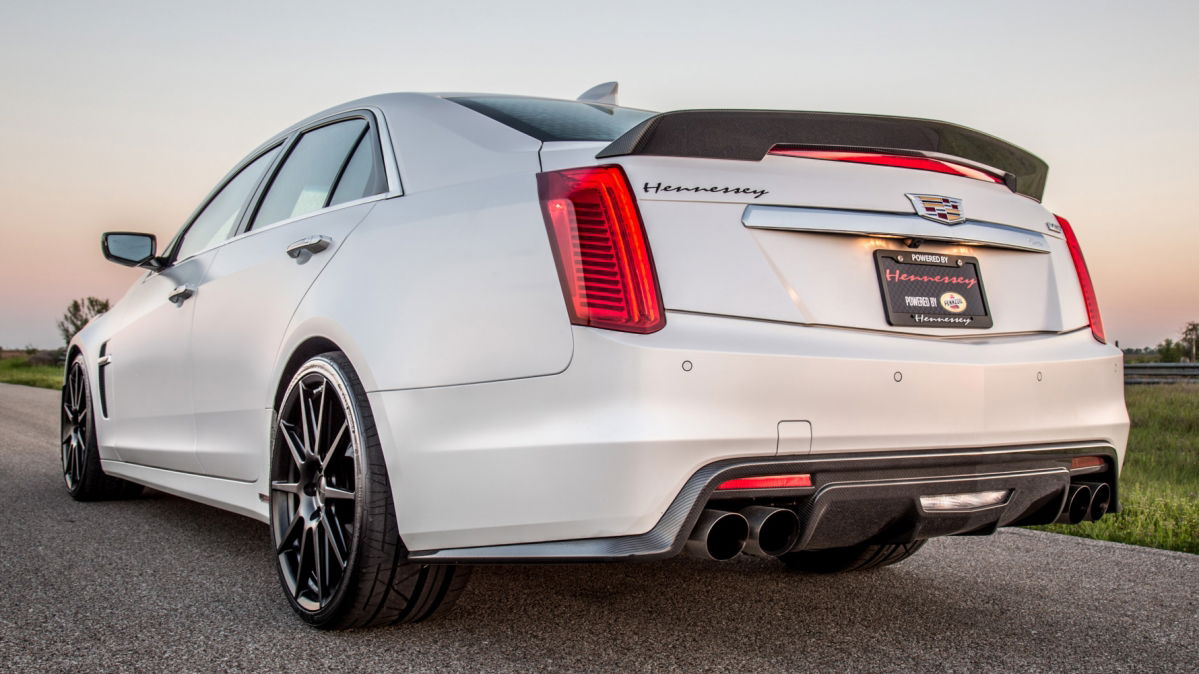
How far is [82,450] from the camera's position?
5.83 metres

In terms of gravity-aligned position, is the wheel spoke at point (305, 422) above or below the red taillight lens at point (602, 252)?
below

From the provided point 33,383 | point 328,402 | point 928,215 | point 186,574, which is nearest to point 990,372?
point 928,215

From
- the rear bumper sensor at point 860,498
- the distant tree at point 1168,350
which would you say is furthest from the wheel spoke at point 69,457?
the distant tree at point 1168,350

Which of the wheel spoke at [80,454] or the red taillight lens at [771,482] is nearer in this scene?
the red taillight lens at [771,482]

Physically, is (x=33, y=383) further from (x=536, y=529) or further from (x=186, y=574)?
(x=536, y=529)

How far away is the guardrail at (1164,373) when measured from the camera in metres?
21.8

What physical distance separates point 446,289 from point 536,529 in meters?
0.64

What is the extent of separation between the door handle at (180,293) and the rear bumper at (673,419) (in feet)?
6.36

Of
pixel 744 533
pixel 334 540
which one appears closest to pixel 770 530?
pixel 744 533

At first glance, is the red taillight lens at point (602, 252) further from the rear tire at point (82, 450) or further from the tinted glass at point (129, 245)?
the rear tire at point (82, 450)

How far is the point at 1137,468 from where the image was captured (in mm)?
9109

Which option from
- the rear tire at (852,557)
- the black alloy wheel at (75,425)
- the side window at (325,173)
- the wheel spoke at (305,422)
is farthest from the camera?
the black alloy wheel at (75,425)

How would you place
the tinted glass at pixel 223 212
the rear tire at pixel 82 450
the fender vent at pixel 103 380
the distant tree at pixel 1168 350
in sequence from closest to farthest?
the tinted glass at pixel 223 212 < the fender vent at pixel 103 380 < the rear tire at pixel 82 450 < the distant tree at pixel 1168 350

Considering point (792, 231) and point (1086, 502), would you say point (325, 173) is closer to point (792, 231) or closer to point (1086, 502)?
point (792, 231)
